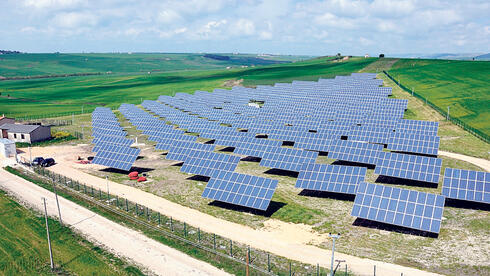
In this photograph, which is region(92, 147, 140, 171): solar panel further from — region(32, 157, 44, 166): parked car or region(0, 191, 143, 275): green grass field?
region(0, 191, 143, 275): green grass field

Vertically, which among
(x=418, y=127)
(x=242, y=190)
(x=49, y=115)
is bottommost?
(x=49, y=115)

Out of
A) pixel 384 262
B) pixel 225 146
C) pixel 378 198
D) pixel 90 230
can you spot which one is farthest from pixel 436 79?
pixel 90 230

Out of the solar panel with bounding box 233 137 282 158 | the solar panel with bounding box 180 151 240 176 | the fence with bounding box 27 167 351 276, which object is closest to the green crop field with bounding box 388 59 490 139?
the solar panel with bounding box 233 137 282 158

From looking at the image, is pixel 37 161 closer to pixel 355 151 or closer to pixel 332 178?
pixel 332 178

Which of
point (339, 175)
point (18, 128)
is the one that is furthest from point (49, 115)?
point (339, 175)

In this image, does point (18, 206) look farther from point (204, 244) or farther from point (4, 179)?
point (204, 244)

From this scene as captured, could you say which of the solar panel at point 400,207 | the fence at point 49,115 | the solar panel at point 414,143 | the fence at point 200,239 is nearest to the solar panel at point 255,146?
the solar panel at point 414,143
